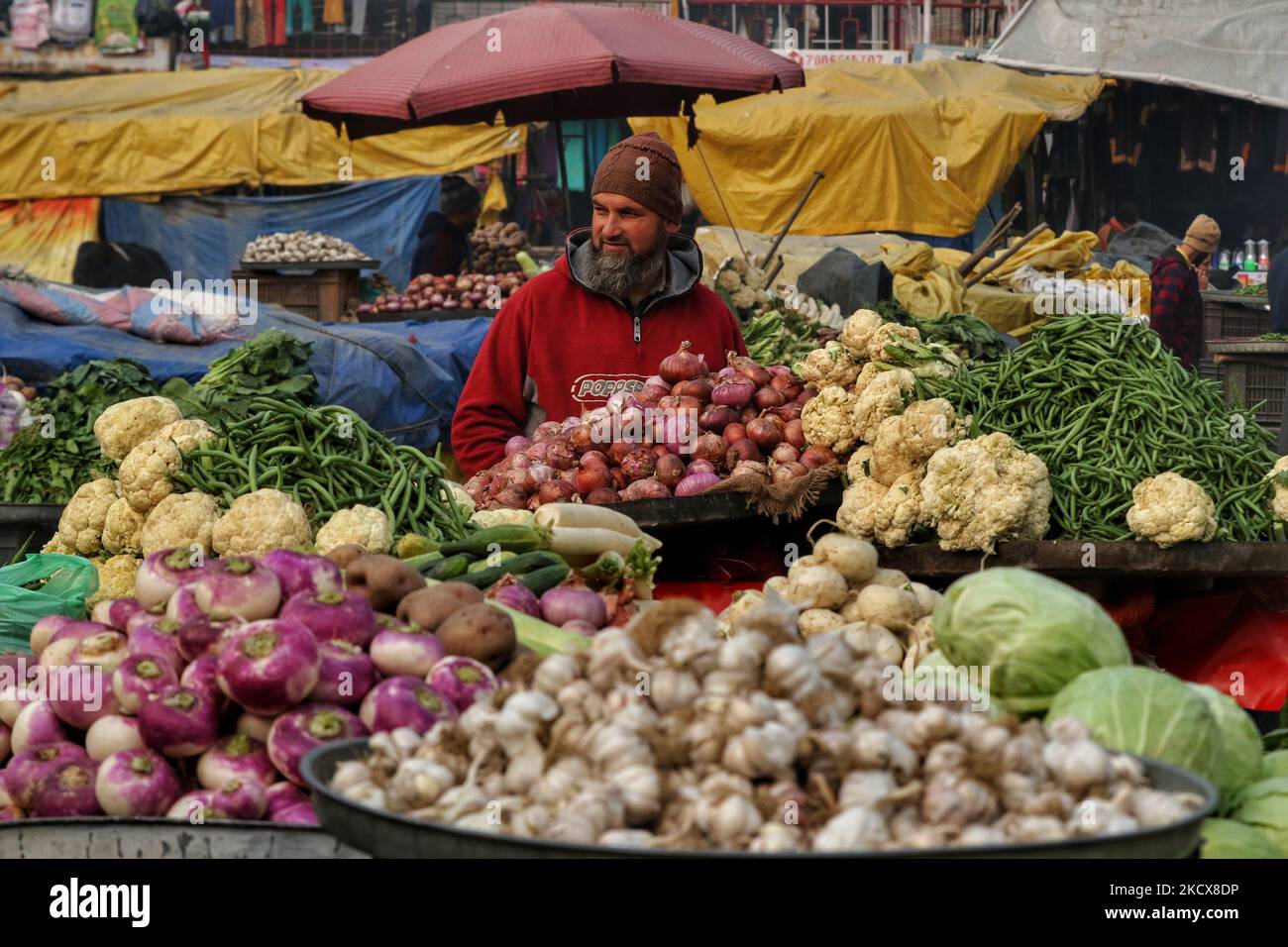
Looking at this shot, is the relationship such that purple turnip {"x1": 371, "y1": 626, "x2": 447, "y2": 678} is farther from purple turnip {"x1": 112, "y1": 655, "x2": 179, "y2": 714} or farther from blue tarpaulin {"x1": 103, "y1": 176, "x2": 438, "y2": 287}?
blue tarpaulin {"x1": 103, "y1": 176, "x2": 438, "y2": 287}

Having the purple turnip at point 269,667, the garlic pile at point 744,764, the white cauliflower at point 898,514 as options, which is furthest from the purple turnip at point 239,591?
the white cauliflower at point 898,514

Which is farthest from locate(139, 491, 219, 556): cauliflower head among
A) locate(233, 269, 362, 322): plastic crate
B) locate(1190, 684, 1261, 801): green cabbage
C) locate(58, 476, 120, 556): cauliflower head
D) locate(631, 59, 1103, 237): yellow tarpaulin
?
locate(631, 59, 1103, 237): yellow tarpaulin

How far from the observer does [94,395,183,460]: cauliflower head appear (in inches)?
187

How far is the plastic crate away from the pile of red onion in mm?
7415

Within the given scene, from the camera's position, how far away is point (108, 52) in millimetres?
19750

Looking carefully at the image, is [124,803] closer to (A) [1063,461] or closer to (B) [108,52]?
(A) [1063,461]

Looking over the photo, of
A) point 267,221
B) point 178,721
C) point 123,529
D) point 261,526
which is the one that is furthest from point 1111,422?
point 267,221

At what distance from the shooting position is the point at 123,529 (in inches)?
176

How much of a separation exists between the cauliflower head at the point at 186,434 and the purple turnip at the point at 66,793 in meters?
1.98

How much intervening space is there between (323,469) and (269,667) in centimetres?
202

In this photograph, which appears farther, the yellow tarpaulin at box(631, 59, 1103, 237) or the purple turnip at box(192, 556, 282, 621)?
the yellow tarpaulin at box(631, 59, 1103, 237)

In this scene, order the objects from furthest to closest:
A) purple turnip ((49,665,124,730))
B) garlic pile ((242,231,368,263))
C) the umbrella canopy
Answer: garlic pile ((242,231,368,263)) < the umbrella canopy < purple turnip ((49,665,124,730))
